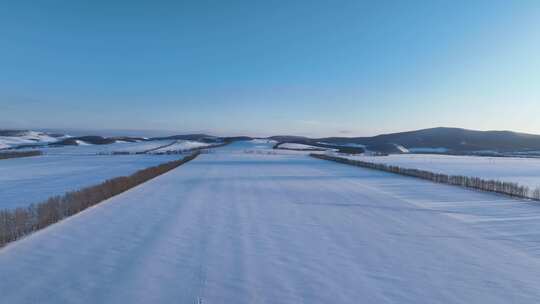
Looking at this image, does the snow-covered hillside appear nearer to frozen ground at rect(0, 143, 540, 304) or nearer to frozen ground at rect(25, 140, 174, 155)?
frozen ground at rect(25, 140, 174, 155)

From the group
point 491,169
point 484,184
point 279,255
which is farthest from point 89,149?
point 279,255

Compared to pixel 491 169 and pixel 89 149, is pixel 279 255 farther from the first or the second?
pixel 89 149

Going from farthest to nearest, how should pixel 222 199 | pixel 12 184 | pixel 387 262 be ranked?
pixel 12 184 < pixel 222 199 < pixel 387 262

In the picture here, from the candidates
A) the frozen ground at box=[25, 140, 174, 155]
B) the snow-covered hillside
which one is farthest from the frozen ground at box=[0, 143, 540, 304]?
the snow-covered hillside

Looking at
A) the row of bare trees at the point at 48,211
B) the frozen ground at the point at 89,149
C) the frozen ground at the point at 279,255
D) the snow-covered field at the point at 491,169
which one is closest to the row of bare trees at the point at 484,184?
the frozen ground at the point at 279,255

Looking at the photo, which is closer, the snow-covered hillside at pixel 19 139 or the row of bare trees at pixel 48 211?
the row of bare trees at pixel 48 211

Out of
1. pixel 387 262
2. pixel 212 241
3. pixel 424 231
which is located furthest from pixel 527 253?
pixel 212 241

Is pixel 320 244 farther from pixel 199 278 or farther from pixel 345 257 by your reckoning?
pixel 199 278

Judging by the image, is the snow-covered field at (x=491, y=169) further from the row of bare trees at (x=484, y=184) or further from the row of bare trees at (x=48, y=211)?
Answer: the row of bare trees at (x=48, y=211)
